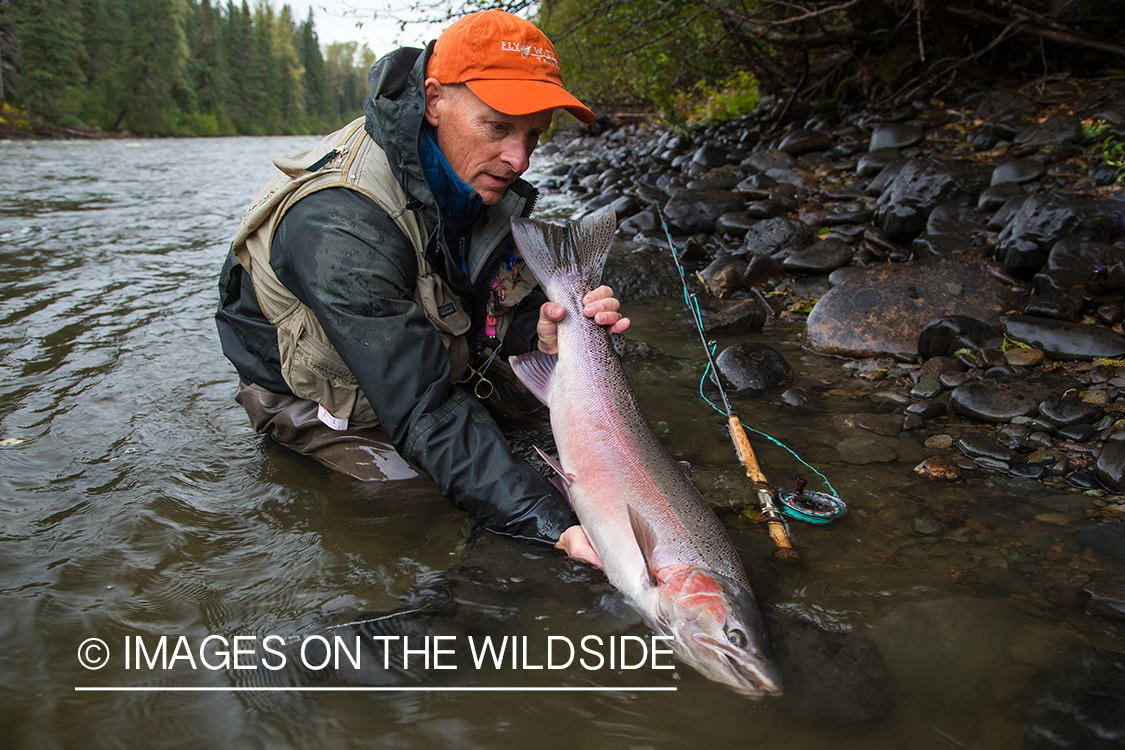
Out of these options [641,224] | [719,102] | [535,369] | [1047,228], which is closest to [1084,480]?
[535,369]

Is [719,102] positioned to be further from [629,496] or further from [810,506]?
[629,496]

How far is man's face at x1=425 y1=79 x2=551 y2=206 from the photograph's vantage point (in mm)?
2766

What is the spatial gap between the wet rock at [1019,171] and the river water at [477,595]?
3.70 meters

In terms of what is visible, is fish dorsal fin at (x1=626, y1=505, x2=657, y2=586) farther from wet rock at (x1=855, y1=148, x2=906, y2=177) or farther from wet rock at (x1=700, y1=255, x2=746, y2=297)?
wet rock at (x1=855, y1=148, x2=906, y2=177)

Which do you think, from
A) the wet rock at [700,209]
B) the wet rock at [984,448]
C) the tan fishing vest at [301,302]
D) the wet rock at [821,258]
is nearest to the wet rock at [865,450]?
the wet rock at [984,448]

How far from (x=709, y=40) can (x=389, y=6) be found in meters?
7.10

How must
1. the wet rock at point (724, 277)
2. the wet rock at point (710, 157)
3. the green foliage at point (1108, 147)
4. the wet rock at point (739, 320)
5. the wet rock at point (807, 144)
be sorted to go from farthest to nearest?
the wet rock at point (710, 157)
the wet rock at point (807, 144)
the wet rock at point (724, 277)
the green foliage at point (1108, 147)
the wet rock at point (739, 320)

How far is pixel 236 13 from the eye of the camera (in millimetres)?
79375

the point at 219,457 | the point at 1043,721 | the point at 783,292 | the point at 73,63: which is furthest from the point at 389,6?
the point at 73,63

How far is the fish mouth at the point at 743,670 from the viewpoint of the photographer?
211 cm

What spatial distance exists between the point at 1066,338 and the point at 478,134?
3.81 m

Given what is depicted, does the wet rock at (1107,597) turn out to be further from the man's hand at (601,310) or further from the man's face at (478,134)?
the man's face at (478,134)

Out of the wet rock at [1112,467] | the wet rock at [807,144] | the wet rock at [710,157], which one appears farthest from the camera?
the wet rock at [710,157]

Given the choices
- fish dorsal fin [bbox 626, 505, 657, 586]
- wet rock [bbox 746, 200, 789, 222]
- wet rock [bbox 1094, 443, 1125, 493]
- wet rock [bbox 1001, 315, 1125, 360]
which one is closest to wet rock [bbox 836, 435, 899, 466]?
wet rock [bbox 1094, 443, 1125, 493]
